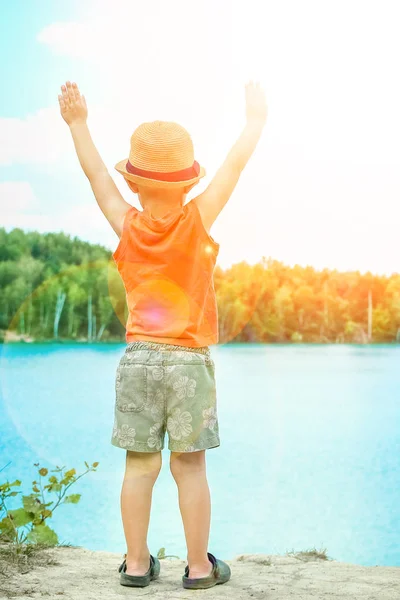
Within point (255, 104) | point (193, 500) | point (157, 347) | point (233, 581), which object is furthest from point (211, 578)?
point (255, 104)

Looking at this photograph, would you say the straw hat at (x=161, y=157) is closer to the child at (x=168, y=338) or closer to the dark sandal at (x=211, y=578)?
the child at (x=168, y=338)

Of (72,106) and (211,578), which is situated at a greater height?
(72,106)

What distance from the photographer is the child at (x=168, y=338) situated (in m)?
2.53

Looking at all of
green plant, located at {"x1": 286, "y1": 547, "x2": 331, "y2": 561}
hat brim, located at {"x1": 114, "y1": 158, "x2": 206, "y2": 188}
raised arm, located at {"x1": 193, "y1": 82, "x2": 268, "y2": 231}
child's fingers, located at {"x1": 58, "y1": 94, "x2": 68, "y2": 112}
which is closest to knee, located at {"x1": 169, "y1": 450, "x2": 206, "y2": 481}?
raised arm, located at {"x1": 193, "y1": 82, "x2": 268, "y2": 231}

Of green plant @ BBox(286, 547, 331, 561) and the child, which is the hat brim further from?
green plant @ BBox(286, 547, 331, 561)

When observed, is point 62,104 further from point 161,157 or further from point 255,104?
point 255,104

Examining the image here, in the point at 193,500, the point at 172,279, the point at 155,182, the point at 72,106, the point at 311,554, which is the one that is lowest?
the point at 311,554

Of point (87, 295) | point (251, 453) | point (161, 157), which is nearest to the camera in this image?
point (161, 157)

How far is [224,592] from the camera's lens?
2529 mm

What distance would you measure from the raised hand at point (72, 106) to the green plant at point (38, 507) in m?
1.42

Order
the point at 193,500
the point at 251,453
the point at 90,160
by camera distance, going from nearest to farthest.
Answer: the point at 193,500, the point at 90,160, the point at 251,453

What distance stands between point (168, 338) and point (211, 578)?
31.0 inches

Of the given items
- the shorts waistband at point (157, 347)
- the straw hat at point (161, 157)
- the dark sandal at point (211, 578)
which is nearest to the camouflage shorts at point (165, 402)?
the shorts waistband at point (157, 347)

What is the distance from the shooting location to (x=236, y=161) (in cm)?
273
